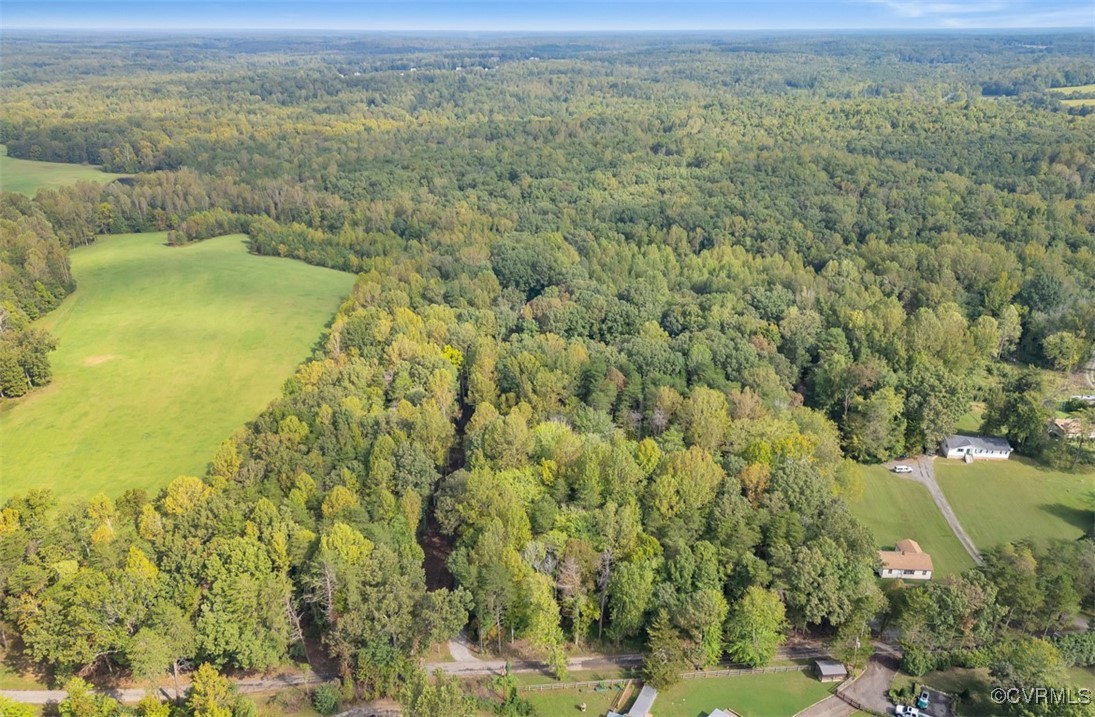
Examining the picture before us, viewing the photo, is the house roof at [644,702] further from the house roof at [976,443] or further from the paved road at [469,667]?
the house roof at [976,443]

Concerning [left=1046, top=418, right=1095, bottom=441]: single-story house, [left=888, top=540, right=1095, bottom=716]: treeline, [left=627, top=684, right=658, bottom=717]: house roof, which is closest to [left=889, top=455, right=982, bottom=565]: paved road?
[left=888, top=540, right=1095, bottom=716]: treeline

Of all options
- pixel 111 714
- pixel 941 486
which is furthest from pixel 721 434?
pixel 111 714

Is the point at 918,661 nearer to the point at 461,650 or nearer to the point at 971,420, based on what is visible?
the point at 461,650

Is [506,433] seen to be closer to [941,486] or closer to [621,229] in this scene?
[941,486]

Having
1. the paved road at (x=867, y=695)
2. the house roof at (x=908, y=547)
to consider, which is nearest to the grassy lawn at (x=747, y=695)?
the paved road at (x=867, y=695)

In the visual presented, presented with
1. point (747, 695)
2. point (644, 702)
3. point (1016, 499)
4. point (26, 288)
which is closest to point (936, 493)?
point (1016, 499)

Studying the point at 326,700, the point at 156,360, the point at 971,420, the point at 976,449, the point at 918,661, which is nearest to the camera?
the point at 326,700
